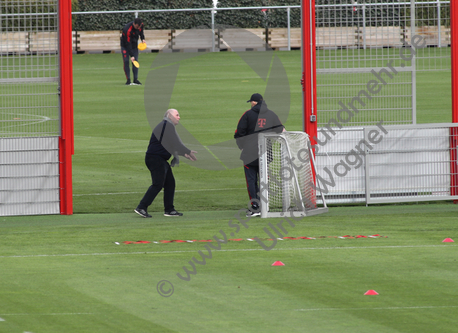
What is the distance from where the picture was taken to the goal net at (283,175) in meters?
12.5

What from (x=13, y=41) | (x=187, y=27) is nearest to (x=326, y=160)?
(x=13, y=41)

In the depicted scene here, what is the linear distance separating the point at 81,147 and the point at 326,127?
870 cm

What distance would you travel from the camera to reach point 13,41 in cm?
1330

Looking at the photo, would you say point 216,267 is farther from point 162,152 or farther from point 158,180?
point 162,152

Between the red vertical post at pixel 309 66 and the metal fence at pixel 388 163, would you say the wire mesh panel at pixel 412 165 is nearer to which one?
the metal fence at pixel 388 163

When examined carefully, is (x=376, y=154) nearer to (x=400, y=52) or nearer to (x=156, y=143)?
(x=400, y=52)

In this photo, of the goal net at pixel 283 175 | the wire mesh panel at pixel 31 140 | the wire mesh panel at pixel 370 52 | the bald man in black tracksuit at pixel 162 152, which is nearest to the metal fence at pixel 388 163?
the wire mesh panel at pixel 370 52

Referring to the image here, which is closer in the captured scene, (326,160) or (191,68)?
(326,160)

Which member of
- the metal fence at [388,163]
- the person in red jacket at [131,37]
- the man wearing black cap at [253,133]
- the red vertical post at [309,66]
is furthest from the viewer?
the person in red jacket at [131,37]

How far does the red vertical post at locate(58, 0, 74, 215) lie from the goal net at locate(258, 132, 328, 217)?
3.15m

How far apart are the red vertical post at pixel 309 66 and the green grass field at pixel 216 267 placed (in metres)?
1.52

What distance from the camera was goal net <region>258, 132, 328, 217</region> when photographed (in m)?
12.5

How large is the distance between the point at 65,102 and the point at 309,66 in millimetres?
4035

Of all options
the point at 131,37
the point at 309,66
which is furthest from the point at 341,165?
the point at 131,37
